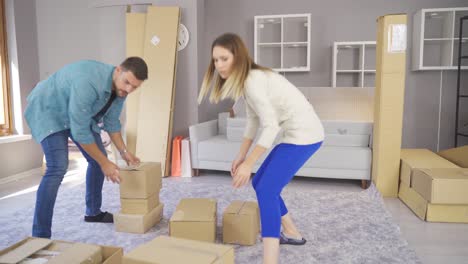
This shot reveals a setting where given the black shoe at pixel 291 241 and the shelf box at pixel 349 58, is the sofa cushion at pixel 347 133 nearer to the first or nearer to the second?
the shelf box at pixel 349 58

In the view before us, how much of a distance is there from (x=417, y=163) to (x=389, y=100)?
1.88 feet

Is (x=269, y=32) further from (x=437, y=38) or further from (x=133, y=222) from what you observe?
(x=133, y=222)

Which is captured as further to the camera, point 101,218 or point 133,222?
point 101,218

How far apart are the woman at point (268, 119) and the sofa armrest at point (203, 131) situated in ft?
6.80

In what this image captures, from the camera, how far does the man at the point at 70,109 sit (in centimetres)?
185

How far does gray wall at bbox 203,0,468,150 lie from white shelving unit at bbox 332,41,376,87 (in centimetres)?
12

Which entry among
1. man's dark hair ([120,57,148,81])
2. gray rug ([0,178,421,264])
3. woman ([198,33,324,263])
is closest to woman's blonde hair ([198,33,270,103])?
woman ([198,33,324,263])

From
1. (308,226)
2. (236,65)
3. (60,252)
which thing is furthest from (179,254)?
(308,226)

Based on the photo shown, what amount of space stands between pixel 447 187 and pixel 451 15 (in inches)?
95.6

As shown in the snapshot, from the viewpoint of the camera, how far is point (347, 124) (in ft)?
11.4

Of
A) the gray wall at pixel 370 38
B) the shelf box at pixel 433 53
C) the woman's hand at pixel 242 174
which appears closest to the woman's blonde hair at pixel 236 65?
the woman's hand at pixel 242 174

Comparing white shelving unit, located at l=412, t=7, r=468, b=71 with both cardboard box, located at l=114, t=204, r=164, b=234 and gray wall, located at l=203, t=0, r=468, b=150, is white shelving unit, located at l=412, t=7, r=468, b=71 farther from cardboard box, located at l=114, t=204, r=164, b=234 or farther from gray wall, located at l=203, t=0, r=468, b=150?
cardboard box, located at l=114, t=204, r=164, b=234

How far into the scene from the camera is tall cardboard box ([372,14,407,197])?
Answer: 2.89m

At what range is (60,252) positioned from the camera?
4.04 ft
